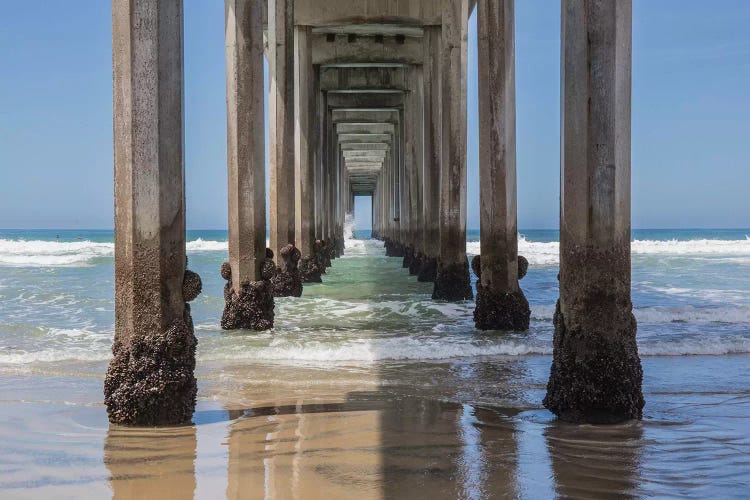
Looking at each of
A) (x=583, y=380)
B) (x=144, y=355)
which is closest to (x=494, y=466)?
(x=583, y=380)

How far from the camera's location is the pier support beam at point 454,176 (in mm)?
11609

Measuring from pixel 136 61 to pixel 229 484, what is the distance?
221 cm

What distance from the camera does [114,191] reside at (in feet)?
13.2

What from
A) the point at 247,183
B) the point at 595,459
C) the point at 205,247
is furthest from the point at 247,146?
the point at 205,247

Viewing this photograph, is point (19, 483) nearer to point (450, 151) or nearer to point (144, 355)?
point (144, 355)

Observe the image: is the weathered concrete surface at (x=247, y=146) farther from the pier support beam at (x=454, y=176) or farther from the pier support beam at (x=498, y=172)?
the pier support beam at (x=454, y=176)

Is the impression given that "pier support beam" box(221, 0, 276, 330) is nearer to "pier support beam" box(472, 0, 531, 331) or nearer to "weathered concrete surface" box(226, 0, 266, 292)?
"weathered concrete surface" box(226, 0, 266, 292)

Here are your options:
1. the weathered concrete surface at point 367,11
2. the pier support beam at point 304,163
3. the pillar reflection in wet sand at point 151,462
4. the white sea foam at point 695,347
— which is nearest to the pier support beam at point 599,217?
the pillar reflection in wet sand at point 151,462

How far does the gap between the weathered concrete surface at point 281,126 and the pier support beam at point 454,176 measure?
250 centimetres

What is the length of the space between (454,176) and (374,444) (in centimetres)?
836

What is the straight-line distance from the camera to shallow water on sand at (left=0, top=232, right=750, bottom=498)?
315 cm

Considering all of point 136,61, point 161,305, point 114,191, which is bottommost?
point 161,305

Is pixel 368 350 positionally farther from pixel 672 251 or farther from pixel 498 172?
pixel 672 251

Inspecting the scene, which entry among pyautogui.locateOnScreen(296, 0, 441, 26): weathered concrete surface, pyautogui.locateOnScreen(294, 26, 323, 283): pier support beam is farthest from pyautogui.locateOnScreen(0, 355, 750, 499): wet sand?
pyautogui.locateOnScreen(296, 0, 441, 26): weathered concrete surface
